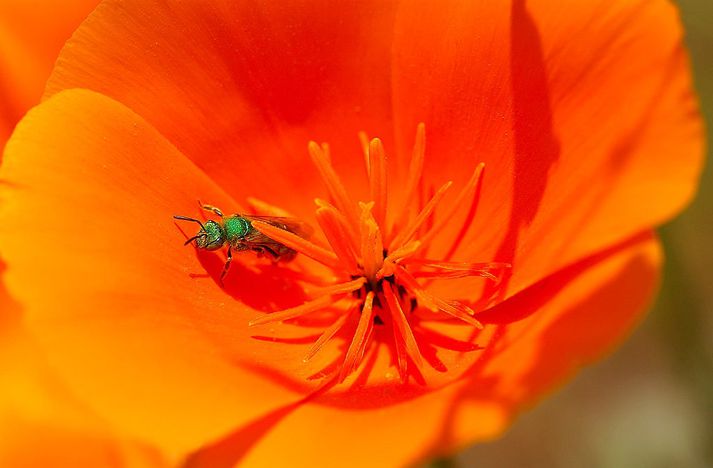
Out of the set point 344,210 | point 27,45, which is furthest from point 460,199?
point 27,45

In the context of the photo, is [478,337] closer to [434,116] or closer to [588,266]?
[588,266]

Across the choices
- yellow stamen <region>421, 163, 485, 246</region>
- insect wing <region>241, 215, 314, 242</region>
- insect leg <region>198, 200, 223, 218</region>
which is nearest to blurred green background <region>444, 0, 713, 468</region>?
yellow stamen <region>421, 163, 485, 246</region>

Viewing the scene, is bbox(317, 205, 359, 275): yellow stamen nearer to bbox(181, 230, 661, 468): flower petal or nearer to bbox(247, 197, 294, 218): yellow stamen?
bbox(247, 197, 294, 218): yellow stamen

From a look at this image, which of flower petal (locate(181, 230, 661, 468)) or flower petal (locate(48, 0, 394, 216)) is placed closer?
flower petal (locate(181, 230, 661, 468))

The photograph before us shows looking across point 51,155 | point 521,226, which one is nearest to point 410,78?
point 521,226

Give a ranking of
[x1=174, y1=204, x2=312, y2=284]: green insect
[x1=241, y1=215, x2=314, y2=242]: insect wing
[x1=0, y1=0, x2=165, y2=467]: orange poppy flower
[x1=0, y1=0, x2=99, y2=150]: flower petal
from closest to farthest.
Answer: [x1=0, y1=0, x2=165, y2=467]: orange poppy flower < [x1=174, y1=204, x2=312, y2=284]: green insect < [x1=241, y1=215, x2=314, y2=242]: insect wing < [x1=0, y1=0, x2=99, y2=150]: flower petal

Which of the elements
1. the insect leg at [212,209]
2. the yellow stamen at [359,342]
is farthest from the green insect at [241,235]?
the yellow stamen at [359,342]
